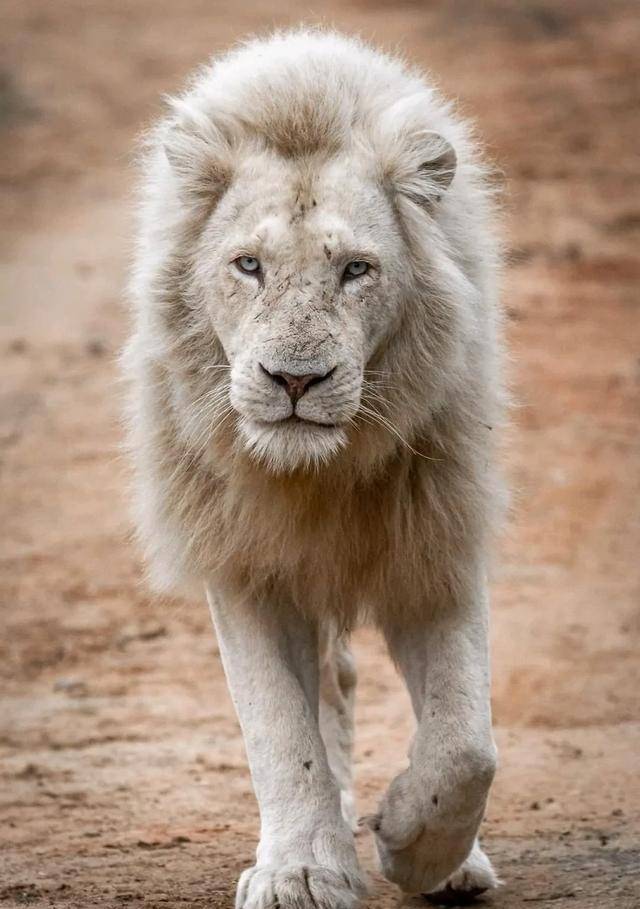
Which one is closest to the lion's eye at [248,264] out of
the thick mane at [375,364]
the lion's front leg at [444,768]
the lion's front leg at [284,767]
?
the thick mane at [375,364]

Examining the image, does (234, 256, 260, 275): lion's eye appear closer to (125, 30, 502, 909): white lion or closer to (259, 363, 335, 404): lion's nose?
(125, 30, 502, 909): white lion

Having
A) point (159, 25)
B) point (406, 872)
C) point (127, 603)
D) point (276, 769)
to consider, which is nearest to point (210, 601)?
point (276, 769)

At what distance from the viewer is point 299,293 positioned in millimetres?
4230

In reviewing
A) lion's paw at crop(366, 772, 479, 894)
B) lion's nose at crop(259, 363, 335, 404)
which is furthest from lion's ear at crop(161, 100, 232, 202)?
lion's paw at crop(366, 772, 479, 894)

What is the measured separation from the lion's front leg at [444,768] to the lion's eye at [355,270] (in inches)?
39.4

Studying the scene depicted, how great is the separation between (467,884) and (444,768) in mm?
560

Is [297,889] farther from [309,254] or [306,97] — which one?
[306,97]

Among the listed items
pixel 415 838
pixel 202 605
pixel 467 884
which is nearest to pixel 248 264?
pixel 415 838

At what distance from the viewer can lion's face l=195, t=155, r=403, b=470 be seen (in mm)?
4184

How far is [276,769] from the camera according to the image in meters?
4.57

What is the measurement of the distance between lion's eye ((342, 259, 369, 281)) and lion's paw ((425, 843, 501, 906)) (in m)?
1.69

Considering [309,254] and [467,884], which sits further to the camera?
[467,884]

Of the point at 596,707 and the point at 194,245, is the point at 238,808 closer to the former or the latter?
the point at 596,707

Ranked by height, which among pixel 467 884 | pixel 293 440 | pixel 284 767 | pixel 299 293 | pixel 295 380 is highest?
pixel 299 293
